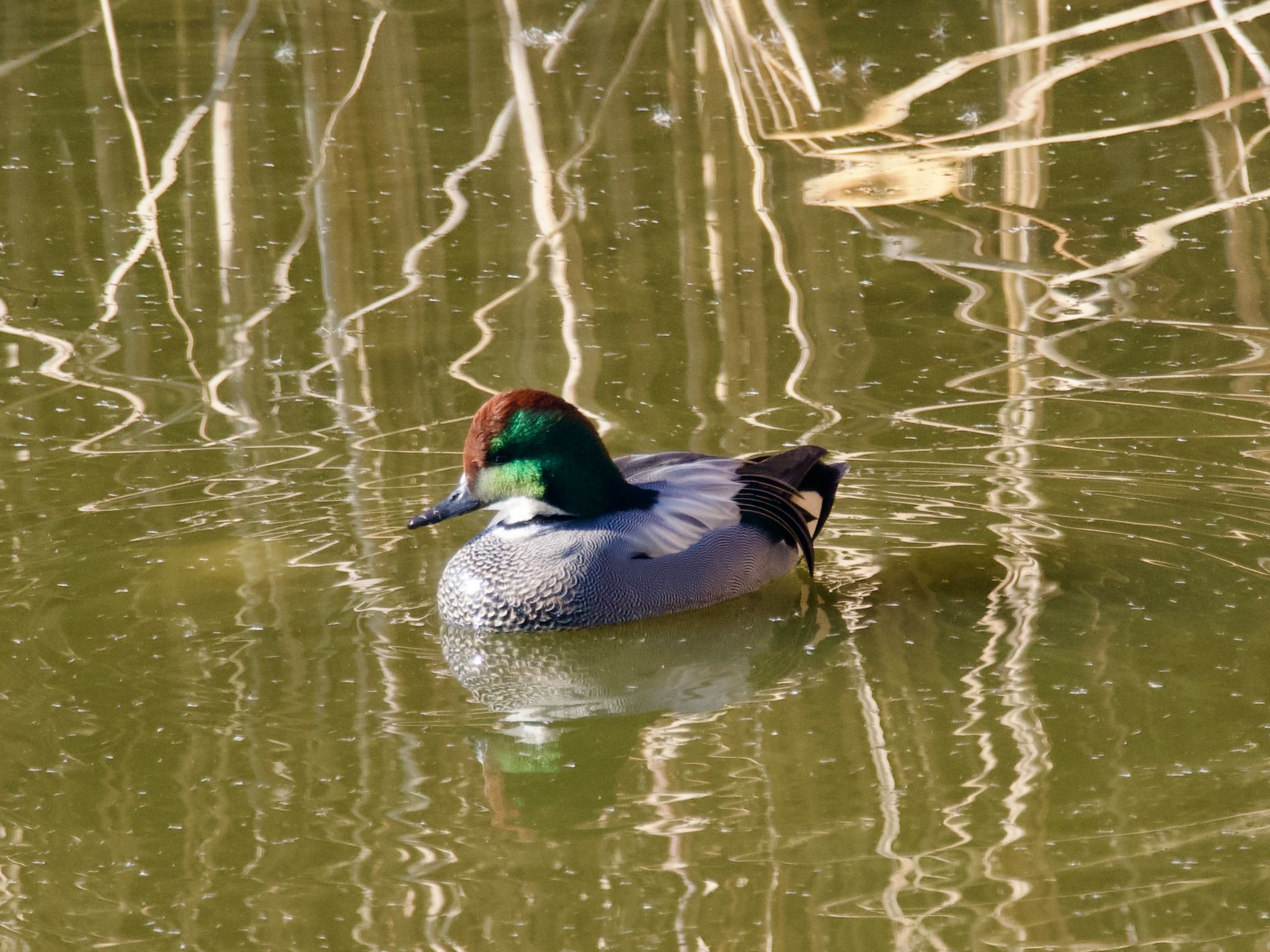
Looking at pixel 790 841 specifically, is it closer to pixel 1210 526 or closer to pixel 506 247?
pixel 1210 526

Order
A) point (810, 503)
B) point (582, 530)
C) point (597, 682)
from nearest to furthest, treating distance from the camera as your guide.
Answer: point (597, 682)
point (582, 530)
point (810, 503)

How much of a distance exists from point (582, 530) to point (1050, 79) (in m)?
6.43

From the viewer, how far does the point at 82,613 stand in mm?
6020

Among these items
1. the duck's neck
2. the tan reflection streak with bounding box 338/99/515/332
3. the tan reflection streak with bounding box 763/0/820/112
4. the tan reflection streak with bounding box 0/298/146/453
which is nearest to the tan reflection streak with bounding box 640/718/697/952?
the duck's neck

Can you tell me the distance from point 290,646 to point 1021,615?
7.18ft

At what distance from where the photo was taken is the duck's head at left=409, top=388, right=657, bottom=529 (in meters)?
5.93

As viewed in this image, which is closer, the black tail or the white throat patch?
the white throat patch

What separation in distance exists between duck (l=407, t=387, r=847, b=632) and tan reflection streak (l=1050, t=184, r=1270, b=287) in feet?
11.3

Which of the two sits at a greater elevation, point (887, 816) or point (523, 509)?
point (523, 509)

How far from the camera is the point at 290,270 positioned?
31.2 ft

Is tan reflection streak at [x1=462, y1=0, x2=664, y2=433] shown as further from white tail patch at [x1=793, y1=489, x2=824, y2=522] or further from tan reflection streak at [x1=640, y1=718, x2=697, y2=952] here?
tan reflection streak at [x1=640, y1=718, x2=697, y2=952]

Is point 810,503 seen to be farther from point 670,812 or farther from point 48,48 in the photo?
point 48,48

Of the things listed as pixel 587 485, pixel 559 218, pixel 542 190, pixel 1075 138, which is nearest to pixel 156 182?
pixel 542 190

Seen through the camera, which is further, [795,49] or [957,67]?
[795,49]
